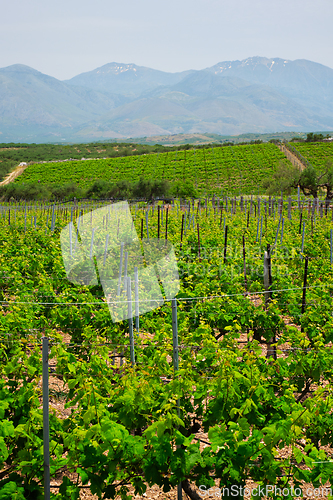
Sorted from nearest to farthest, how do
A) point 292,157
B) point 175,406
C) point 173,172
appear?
point 175,406, point 173,172, point 292,157

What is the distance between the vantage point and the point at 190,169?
53.7m

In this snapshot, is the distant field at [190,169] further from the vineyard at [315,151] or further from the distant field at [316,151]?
the distant field at [316,151]

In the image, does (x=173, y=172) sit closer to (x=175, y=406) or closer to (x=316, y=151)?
(x=316, y=151)

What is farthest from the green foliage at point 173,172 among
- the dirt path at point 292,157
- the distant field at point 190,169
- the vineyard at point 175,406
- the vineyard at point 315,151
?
the vineyard at point 175,406

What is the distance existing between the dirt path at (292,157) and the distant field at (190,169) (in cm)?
101

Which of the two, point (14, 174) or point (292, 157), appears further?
point (14, 174)

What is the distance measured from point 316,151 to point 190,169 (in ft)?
61.1

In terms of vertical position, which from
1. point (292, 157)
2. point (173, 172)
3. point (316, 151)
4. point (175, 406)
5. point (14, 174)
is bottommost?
point (175, 406)

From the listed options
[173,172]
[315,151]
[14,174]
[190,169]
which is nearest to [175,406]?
[173,172]

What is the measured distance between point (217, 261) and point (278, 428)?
557cm

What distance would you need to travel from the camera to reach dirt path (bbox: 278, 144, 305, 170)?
50.3m

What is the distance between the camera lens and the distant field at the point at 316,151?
4986 cm

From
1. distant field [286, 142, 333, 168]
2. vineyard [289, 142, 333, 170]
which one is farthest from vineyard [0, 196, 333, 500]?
distant field [286, 142, 333, 168]

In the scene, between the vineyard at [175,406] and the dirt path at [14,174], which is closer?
the vineyard at [175,406]
